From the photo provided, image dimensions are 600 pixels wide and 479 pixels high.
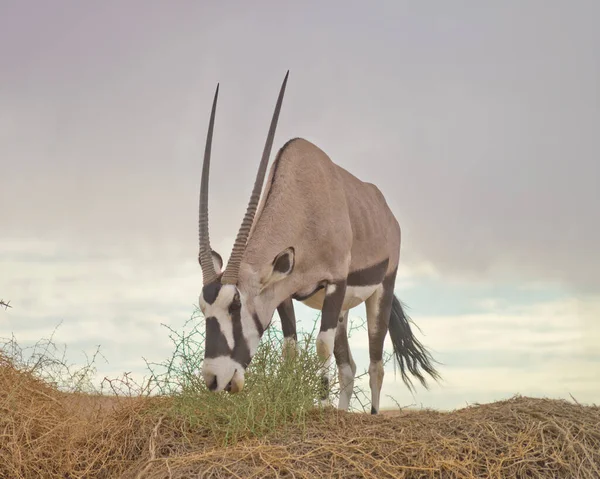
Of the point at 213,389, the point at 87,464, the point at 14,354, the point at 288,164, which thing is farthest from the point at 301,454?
the point at 14,354

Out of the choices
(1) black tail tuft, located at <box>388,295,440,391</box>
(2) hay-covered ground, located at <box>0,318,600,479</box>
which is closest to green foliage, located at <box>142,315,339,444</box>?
(2) hay-covered ground, located at <box>0,318,600,479</box>

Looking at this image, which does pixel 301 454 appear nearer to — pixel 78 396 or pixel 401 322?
pixel 78 396

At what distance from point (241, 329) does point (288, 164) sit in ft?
7.54

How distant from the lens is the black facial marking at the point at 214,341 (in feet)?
21.0

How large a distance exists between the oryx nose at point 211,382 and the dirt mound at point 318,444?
33 cm

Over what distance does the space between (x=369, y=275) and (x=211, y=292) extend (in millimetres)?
3107

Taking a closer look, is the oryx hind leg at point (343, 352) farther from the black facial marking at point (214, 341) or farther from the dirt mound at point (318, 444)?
the black facial marking at point (214, 341)

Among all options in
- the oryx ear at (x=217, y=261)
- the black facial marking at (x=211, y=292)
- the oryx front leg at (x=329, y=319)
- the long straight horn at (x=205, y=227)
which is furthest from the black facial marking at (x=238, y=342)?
the oryx front leg at (x=329, y=319)

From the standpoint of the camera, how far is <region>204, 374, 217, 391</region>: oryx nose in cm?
631

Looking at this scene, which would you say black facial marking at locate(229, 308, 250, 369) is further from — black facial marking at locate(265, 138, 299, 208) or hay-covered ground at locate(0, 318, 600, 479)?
black facial marking at locate(265, 138, 299, 208)

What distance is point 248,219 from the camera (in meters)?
6.82

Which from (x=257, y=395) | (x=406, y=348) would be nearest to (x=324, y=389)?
(x=257, y=395)

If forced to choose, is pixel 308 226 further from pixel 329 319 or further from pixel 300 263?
pixel 329 319

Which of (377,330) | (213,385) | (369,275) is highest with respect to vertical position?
(369,275)
